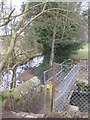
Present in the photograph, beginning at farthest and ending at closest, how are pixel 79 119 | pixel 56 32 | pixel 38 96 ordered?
pixel 56 32 < pixel 38 96 < pixel 79 119

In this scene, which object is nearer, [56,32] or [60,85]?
[60,85]

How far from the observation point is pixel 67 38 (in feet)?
19.1

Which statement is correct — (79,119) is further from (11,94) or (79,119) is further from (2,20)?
(2,20)

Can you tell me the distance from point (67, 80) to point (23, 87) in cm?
68

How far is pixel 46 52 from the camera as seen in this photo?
20.0 ft

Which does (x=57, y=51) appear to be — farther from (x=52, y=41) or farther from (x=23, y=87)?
(x=23, y=87)

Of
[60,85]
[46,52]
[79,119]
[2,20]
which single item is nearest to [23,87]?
[60,85]

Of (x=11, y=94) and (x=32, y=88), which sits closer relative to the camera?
(x=11, y=94)

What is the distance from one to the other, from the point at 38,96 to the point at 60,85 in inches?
20.1

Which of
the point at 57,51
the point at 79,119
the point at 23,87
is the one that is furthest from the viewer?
the point at 57,51

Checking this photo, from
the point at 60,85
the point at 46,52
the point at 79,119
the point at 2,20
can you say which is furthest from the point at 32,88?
the point at 46,52

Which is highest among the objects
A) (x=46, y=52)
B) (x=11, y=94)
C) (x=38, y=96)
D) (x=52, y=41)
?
(x=52, y=41)

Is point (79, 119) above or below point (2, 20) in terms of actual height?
below

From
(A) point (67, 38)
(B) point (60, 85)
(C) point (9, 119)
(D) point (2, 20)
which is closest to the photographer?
(C) point (9, 119)
